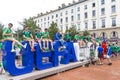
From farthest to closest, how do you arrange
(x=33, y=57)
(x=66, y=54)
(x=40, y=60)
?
(x=66, y=54)
(x=40, y=60)
(x=33, y=57)

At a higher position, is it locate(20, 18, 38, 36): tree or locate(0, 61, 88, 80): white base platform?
locate(20, 18, 38, 36): tree

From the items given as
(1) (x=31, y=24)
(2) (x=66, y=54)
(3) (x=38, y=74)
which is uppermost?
(1) (x=31, y=24)

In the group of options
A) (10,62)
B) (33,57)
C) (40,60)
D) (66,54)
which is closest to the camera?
(10,62)

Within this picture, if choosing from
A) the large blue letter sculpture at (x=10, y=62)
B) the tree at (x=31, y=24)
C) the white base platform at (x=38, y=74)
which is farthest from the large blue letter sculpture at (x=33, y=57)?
the tree at (x=31, y=24)

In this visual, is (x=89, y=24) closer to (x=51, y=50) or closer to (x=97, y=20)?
(x=97, y=20)

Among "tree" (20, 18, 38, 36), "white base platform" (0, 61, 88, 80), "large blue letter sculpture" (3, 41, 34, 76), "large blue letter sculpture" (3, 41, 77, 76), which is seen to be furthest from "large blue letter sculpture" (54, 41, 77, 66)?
"tree" (20, 18, 38, 36)

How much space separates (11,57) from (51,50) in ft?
9.69

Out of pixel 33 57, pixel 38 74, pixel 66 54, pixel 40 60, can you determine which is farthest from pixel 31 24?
pixel 38 74

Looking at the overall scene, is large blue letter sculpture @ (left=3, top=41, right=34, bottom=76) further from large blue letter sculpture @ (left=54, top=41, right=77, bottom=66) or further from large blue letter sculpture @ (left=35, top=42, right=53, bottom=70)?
large blue letter sculpture @ (left=54, top=41, right=77, bottom=66)

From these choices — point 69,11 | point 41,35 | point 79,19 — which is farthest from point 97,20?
point 41,35

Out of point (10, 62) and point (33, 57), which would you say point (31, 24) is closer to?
point (33, 57)

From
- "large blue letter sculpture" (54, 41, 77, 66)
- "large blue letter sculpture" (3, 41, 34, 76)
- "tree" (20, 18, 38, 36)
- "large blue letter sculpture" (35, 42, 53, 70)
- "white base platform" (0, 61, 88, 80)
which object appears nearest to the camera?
"white base platform" (0, 61, 88, 80)

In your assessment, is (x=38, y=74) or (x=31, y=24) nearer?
Answer: (x=38, y=74)

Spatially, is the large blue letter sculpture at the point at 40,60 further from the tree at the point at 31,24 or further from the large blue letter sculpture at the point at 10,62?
the tree at the point at 31,24
